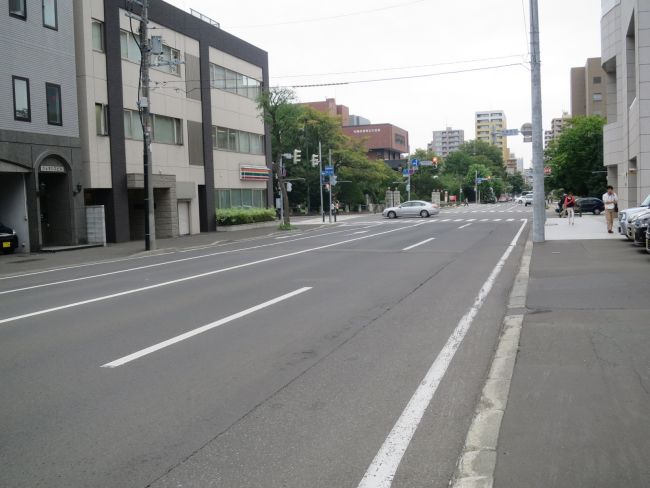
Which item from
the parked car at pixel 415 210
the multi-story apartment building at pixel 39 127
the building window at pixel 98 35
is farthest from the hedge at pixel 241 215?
the parked car at pixel 415 210

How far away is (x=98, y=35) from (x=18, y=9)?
5.28m

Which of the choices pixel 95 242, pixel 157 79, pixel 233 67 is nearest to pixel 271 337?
pixel 95 242

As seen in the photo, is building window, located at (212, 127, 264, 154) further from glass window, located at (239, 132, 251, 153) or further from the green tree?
the green tree

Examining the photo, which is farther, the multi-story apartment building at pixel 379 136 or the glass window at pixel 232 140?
the multi-story apartment building at pixel 379 136

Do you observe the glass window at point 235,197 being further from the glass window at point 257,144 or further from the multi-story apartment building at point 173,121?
the glass window at point 257,144

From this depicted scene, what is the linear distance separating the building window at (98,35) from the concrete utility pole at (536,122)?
19186 mm

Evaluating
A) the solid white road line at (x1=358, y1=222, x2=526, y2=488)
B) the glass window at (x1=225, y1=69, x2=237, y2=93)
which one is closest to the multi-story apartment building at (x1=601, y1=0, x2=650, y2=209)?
the glass window at (x1=225, y1=69, x2=237, y2=93)

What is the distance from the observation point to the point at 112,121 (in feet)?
100

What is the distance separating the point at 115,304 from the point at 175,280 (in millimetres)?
3370

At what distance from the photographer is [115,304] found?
11.2 meters

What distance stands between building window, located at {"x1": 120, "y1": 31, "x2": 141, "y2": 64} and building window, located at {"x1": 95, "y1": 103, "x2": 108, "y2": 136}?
3.08m

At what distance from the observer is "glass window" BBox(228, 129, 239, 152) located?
1676 inches

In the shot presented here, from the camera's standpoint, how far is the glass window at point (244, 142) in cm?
4408

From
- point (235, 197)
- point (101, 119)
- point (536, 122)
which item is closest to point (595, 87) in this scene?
point (235, 197)
